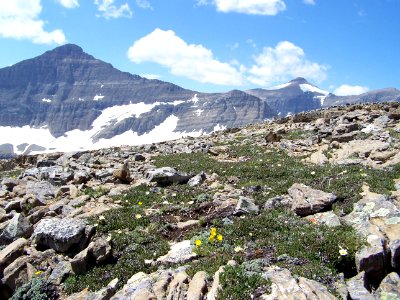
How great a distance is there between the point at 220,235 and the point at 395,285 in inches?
→ 191

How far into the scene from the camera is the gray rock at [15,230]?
14.4 metres

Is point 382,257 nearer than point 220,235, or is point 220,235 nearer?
point 382,257

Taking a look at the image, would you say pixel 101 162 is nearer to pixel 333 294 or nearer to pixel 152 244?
pixel 152 244

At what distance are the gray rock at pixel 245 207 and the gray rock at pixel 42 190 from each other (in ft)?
30.1

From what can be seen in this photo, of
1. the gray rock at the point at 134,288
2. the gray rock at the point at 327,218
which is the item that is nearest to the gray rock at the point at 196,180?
the gray rock at the point at 327,218

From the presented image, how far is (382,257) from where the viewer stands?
10570mm

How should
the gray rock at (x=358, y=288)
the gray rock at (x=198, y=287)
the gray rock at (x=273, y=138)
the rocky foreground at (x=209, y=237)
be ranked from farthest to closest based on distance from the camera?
the gray rock at (x=273, y=138)
the rocky foreground at (x=209, y=237)
the gray rock at (x=358, y=288)
the gray rock at (x=198, y=287)

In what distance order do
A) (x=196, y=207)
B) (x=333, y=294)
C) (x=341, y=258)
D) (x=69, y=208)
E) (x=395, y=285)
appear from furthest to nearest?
(x=69, y=208), (x=196, y=207), (x=341, y=258), (x=395, y=285), (x=333, y=294)

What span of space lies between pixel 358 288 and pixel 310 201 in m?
5.30

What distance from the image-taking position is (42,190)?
20.0 m

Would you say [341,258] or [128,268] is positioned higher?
[341,258]

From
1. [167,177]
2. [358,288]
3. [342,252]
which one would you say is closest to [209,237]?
[342,252]

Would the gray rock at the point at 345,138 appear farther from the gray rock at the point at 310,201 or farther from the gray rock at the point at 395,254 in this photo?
the gray rock at the point at 395,254

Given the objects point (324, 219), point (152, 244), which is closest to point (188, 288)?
point (152, 244)
